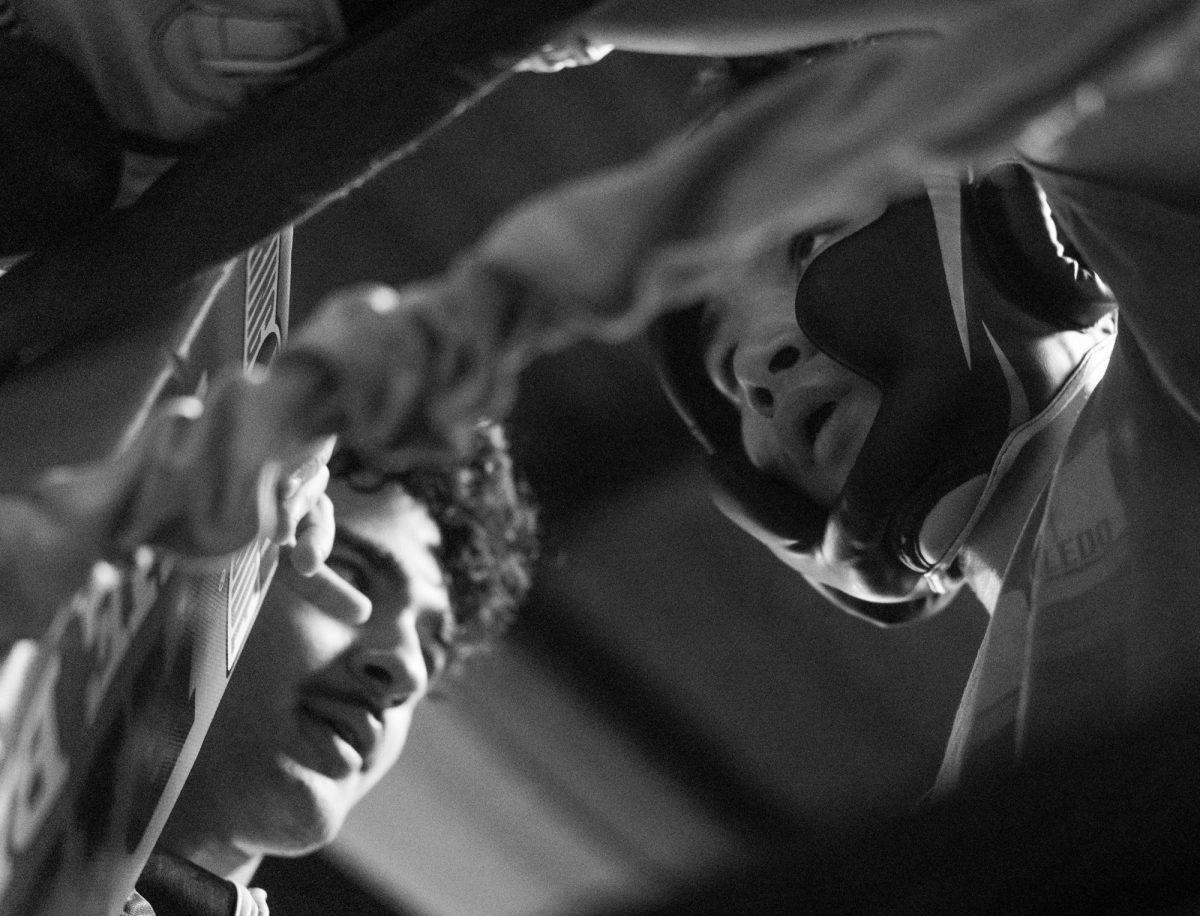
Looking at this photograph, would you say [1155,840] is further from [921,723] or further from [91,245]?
[921,723]

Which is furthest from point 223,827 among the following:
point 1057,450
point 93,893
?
point 1057,450

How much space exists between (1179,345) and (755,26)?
147 millimetres

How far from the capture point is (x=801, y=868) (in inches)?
11.3

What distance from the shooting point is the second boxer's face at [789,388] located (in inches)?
23.4

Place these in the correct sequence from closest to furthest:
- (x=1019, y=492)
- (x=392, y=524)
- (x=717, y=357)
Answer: (x=1019, y=492) < (x=717, y=357) < (x=392, y=524)

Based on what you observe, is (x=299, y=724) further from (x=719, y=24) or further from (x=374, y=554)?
(x=719, y=24)

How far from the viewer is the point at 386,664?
27.8 inches

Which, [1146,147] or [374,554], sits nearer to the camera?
[1146,147]

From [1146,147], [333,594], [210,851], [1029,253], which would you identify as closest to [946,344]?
[1029,253]

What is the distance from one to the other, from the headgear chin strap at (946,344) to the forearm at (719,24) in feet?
0.55

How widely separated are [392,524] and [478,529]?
69 mm

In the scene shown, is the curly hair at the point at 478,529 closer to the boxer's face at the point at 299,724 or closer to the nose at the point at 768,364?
the boxer's face at the point at 299,724

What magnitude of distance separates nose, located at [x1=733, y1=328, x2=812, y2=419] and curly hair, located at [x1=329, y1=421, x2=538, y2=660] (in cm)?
20

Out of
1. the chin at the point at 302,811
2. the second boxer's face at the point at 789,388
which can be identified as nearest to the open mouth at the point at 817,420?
the second boxer's face at the point at 789,388
